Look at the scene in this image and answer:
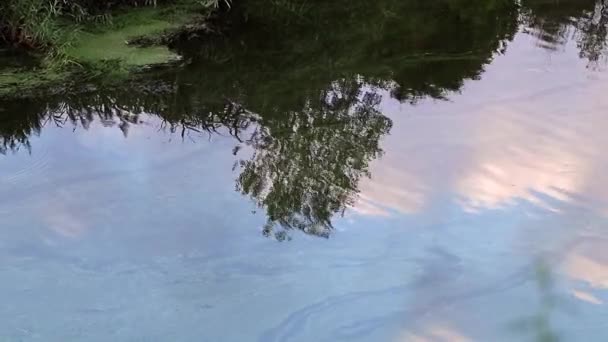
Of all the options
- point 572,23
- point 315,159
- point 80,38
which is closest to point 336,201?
point 315,159

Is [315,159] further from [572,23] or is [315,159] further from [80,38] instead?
[572,23]

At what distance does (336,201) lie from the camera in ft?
8.23

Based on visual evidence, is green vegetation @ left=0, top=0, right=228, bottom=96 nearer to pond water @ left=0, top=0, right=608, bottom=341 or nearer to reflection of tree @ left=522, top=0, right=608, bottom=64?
pond water @ left=0, top=0, right=608, bottom=341

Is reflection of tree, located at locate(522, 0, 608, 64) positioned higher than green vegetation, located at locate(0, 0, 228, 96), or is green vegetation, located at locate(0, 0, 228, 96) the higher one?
reflection of tree, located at locate(522, 0, 608, 64)

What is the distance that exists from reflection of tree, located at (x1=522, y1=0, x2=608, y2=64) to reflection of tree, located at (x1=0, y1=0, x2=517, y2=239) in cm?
18

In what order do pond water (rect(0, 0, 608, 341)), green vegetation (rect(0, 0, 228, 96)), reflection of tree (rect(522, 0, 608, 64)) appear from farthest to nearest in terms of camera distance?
reflection of tree (rect(522, 0, 608, 64)) < green vegetation (rect(0, 0, 228, 96)) < pond water (rect(0, 0, 608, 341))

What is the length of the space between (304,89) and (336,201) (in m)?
0.93

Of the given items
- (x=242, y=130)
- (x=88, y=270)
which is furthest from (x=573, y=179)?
(x=88, y=270)

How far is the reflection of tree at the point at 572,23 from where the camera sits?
3836 millimetres

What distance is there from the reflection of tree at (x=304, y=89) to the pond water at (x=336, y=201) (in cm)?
1

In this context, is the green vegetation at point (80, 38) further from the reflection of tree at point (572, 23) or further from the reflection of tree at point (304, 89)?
the reflection of tree at point (572, 23)

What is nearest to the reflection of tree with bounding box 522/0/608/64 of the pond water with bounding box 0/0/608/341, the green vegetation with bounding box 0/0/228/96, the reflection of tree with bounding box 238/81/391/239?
the pond water with bounding box 0/0/608/341

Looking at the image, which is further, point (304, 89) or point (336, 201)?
point (304, 89)

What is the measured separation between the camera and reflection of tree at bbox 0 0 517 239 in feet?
8.70
